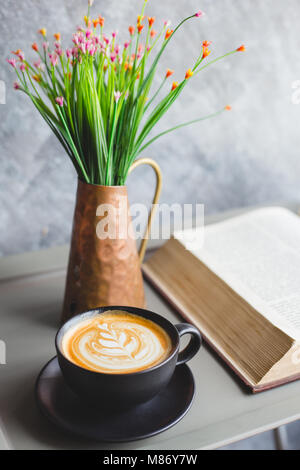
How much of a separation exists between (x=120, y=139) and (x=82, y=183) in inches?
2.7

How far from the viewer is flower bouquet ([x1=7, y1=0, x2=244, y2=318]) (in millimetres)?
551

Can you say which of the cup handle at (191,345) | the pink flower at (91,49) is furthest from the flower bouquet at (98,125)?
the cup handle at (191,345)

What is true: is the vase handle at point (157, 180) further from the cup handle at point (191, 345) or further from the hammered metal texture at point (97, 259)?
the cup handle at point (191, 345)

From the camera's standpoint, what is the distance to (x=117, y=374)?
1.54ft

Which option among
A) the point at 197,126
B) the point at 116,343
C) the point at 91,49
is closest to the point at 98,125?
the point at 91,49

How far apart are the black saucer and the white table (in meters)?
0.01

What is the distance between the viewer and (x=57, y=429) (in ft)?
1.64

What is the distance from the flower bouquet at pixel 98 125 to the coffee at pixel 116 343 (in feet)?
0.23

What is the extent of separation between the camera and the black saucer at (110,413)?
485 mm

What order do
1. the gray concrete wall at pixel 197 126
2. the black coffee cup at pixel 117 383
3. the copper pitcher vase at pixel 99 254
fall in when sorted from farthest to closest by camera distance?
the gray concrete wall at pixel 197 126 → the copper pitcher vase at pixel 99 254 → the black coffee cup at pixel 117 383

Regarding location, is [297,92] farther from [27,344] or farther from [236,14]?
[27,344]

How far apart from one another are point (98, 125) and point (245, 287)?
0.28 m

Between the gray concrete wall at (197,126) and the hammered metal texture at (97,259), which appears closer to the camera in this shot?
the hammered metal texture at (97,259)
